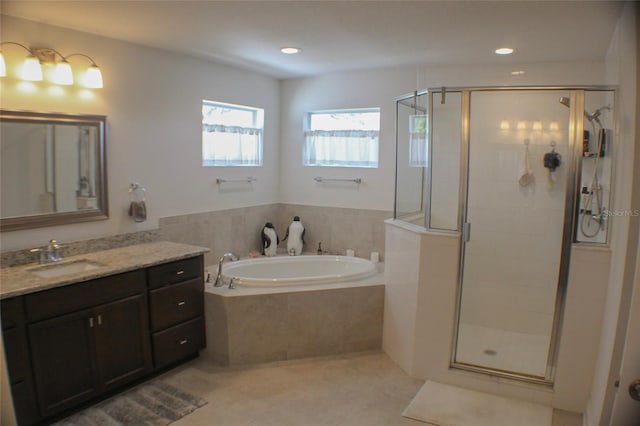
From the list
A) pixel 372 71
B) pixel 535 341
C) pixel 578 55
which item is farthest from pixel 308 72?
pixel 535 341

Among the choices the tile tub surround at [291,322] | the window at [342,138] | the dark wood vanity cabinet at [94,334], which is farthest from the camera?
the window at [342,138]

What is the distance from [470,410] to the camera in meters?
2.79

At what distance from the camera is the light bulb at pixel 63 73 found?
2.86 m

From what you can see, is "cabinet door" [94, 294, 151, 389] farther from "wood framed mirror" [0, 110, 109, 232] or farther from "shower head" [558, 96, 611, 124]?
"shower head" [558, 96, 611, 124]

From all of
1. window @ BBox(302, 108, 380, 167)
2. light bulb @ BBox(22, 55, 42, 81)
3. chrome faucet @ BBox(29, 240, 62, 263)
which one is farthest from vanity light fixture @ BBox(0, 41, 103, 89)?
window @ BBox(302, 108, 380, 167)

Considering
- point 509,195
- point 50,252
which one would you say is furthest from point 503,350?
point 50,252

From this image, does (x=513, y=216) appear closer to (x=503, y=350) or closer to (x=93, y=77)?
(x=503, y=350)

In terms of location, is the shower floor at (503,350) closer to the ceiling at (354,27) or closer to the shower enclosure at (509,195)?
the shower enclosure at (509,195)

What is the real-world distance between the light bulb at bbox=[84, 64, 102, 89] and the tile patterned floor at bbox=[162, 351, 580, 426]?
213cm

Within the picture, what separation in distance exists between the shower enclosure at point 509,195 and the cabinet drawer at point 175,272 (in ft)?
5.47

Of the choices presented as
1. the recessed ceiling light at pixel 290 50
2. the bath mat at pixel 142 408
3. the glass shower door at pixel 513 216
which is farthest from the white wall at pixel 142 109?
the glass shower door at pixel 513 216

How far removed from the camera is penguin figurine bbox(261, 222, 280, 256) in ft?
14.9

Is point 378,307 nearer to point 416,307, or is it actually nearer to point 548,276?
point 416,307

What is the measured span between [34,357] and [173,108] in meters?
2.20
